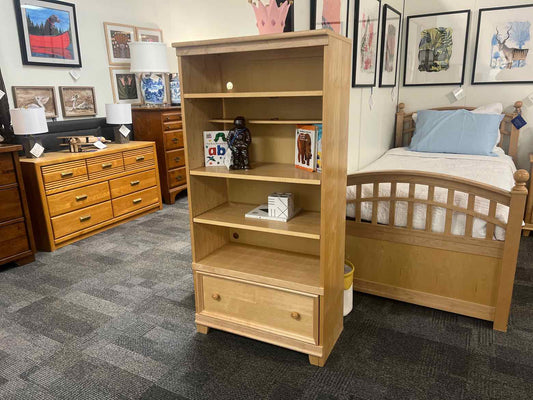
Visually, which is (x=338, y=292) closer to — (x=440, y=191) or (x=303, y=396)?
(x=303, y=396)

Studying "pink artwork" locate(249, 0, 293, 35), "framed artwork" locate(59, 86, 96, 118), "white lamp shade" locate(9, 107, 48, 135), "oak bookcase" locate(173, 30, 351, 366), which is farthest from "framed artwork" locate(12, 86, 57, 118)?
→ "pink artwork" locate(249, 0, 293, 35)

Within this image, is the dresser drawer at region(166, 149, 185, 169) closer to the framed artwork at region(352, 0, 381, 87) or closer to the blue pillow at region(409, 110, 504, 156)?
the framed artwork at region(352, 0, 381, 87)

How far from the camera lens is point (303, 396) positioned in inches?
68.4

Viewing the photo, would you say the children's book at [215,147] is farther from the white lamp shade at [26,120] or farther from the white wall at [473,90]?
the white wall at [473,90]

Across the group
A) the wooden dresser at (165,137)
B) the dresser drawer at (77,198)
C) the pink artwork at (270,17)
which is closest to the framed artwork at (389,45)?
the pink artwork at (270,17)

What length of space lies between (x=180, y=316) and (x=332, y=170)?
1.34m

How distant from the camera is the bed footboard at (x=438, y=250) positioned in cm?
209

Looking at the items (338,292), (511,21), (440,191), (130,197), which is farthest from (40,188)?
(511,21)

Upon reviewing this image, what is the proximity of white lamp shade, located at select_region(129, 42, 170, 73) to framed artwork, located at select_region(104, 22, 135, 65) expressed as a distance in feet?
0.71

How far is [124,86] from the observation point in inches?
183

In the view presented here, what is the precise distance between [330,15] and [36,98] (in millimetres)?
2904

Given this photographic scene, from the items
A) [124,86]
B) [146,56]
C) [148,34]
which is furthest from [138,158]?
[148,34]

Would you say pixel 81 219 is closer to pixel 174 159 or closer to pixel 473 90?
pixel 174 159

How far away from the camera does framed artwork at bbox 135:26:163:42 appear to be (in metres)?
4.73
